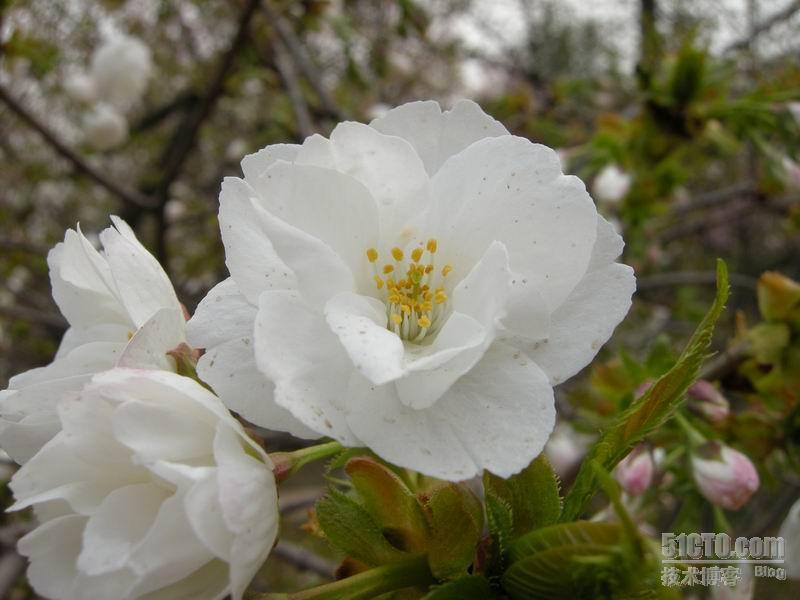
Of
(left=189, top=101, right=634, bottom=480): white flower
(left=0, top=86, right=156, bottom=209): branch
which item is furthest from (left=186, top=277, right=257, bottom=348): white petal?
(left=0, top=86, right=156, bottom=209): branch

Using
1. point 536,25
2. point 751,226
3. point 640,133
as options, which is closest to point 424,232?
point 640,133

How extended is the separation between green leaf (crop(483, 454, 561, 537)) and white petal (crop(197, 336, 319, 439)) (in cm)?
17

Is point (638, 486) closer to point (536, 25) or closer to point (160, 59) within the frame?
point (160, 59)

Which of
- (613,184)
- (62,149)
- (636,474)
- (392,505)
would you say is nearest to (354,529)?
(392,505)

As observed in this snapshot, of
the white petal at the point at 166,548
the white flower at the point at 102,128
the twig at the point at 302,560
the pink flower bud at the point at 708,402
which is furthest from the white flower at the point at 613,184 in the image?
the white flower at the point at 102,128

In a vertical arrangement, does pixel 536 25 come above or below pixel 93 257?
below

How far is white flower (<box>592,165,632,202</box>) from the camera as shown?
2.00 metres

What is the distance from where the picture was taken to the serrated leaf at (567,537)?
0.47m

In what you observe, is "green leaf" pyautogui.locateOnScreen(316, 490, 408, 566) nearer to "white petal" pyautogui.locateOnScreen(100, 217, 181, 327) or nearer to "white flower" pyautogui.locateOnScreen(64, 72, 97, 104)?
"white petal" pyautogui.locateOnScreen(100, 217, 181, 327)

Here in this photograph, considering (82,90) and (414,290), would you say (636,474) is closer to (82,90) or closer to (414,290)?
(414,290)

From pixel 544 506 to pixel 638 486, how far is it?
1.70ft

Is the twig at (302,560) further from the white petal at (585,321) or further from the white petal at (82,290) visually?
the white petal at (585,321)

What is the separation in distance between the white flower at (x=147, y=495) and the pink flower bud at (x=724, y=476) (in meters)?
0.69

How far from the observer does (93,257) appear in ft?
2.23
